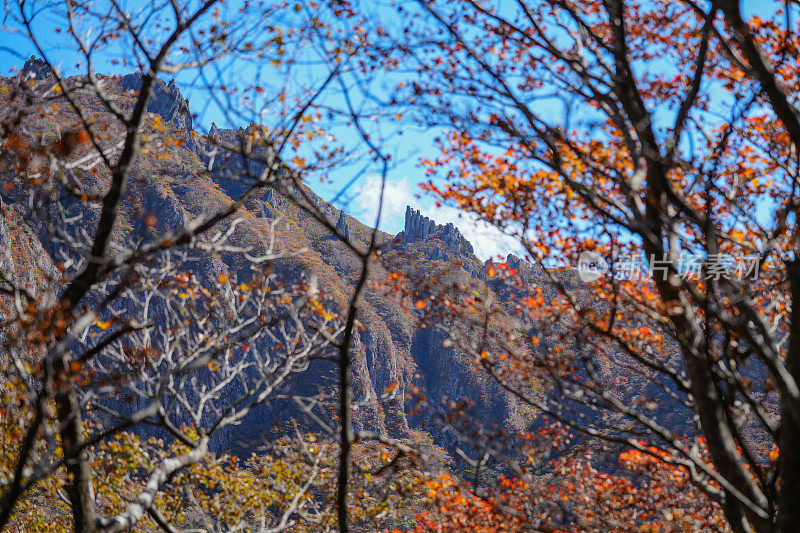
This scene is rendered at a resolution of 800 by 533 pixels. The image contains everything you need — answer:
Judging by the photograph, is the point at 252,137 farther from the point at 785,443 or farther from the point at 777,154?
the point at 777,154

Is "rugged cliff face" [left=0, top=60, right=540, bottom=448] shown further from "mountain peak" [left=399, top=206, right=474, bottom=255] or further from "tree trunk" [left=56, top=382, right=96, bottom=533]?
"tree trunk" [left=56, top=382, right=96, bottom=533]

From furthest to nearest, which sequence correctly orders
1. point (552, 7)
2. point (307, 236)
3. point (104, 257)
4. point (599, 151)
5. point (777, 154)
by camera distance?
point (307, 236), point (599, 151), point (777, 154), point (552, 7), point (104, 257)

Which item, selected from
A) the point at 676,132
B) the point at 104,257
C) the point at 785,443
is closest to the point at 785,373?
the point at 785,443

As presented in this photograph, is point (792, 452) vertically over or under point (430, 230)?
under

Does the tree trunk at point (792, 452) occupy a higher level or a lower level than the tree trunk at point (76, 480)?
higher

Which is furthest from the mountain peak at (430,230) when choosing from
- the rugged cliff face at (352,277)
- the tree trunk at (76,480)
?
the tree trunk at (76,480)

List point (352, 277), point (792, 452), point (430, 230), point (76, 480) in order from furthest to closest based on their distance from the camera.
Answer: point (430, 230) < point (352, 277) < point (76, 480) < point (792, 452)

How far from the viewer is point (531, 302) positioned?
9.52m

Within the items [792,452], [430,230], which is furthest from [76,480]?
[430,230]

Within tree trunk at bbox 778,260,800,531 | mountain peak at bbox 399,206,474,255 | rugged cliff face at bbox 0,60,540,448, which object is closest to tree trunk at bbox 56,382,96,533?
tree trunk at bbox 778,260,800,531

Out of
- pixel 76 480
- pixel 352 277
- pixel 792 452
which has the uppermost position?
pixel 352 277

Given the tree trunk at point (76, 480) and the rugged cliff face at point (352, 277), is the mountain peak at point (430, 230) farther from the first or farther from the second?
the tree trunk at point (76, 480)

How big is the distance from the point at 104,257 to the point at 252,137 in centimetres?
177

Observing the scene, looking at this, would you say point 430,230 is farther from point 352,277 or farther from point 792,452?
point 792,452
